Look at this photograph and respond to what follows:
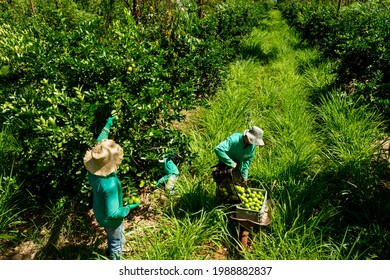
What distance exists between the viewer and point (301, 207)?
3420mm

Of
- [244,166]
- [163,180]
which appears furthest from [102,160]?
[244,166]

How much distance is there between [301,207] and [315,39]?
9.35 m

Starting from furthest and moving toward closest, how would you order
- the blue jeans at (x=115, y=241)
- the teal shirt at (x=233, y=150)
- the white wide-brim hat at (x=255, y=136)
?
1. the teal shirt at (x=233, y=150)
2. the white wide-brim hat at (x=255, y=136)
3. the blue jeans at (x=115, y=241)

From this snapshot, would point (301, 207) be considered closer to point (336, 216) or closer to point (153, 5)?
point (336, 216)

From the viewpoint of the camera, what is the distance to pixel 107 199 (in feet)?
8.18

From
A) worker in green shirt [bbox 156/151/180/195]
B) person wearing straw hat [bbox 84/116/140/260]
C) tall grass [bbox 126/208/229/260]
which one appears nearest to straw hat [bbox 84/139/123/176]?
person wearing straw hat [bbox 84/116/140/260]

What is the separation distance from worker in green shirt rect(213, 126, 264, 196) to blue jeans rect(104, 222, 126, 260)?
3.92 ft

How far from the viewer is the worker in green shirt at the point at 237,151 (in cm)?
319

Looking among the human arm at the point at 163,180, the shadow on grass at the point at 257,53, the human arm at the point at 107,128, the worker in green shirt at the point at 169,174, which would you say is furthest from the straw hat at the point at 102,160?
the shadow on grass at the point at 257,53

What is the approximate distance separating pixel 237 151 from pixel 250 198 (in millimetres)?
564

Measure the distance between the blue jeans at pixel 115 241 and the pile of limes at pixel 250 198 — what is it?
4.23 feet

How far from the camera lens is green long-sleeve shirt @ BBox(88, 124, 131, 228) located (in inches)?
97.3

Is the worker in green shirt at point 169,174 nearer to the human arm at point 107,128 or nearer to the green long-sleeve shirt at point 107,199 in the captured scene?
the human arm at point 107,128

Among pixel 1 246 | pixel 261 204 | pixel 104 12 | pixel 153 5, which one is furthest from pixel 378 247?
pixel 104 12
